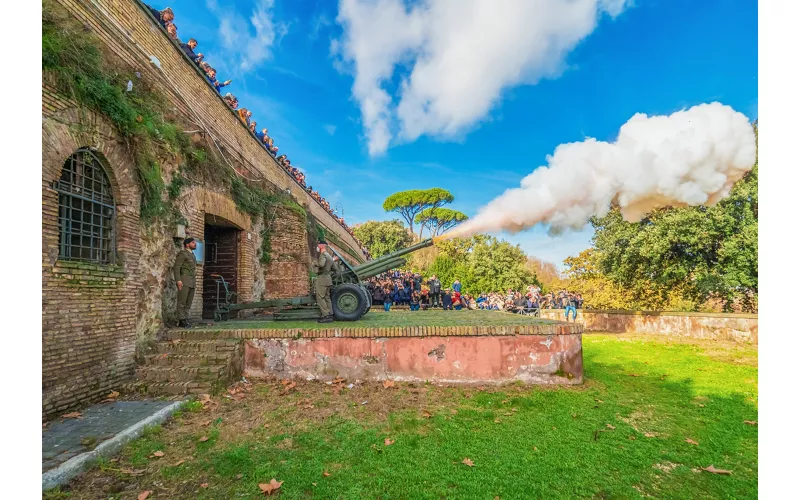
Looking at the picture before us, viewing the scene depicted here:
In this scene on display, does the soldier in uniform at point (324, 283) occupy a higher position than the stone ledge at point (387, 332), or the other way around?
the soldier in uniform at point (324, 283)

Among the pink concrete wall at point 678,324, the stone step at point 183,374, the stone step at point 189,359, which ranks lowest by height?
the pink concrete wall at point 678,324

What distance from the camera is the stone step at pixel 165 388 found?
5188mm

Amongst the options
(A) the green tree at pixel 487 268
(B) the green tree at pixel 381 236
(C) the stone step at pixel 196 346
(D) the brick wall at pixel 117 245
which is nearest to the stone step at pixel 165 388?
(D) the brick wall at pixel 117 245

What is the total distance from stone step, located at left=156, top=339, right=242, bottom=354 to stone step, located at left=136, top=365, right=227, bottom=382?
0.41m

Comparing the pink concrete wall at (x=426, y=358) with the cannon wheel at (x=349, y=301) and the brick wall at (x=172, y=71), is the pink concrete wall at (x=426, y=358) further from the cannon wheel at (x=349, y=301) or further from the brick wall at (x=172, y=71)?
the brick wall at (x=172, y=71)

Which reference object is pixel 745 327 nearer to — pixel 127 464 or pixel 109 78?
pixel 127 464

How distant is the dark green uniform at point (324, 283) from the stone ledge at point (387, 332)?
1.51m

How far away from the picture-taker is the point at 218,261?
9758mm

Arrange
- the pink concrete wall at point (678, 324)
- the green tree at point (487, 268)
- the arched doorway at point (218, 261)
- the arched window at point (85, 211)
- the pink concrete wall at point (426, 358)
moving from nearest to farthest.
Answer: the arched window at point (85, 211) → the pink concrete wall at point (426, 358) → the arched doorway at point (218, 261) → the pink concrete wall at point (678, 324) → the green tree at point (487, 268)

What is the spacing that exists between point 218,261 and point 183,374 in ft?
15.9

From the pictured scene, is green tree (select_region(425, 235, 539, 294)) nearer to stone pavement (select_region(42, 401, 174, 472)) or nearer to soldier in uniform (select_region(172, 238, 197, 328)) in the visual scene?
soldier in uniform (select_region(172, 238, 197, 328))

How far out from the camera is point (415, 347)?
601 cm

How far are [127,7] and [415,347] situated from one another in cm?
733

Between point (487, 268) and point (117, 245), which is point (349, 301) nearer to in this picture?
point (117, 245)
